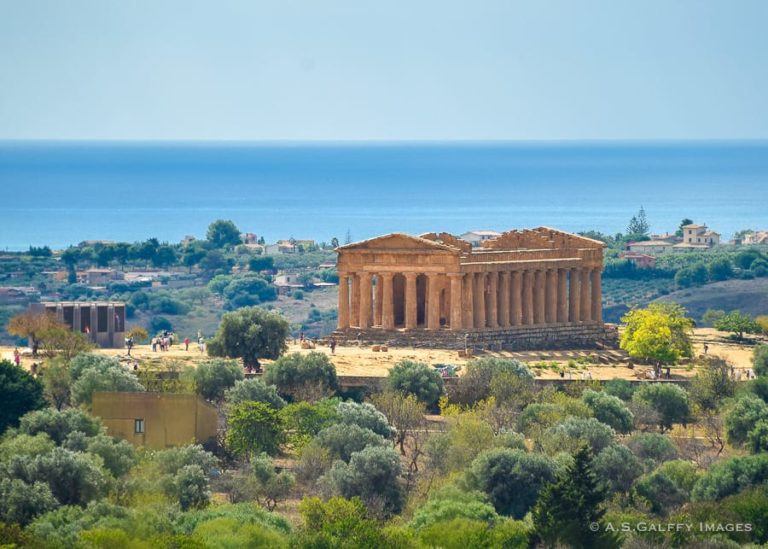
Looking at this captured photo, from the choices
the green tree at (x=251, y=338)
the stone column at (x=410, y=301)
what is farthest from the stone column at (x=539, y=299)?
the green tree at (x=251, y=338)

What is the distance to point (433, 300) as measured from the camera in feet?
373

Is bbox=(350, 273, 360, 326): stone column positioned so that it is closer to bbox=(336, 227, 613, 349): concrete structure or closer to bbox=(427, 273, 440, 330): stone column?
bbox=(336, 227, 613, 349): concrete structure

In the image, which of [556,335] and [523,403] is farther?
[556,335]

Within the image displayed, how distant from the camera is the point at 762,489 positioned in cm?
7756

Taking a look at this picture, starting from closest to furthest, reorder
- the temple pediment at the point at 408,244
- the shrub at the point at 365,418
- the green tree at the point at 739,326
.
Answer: the shrub at the point at 365,418 < the temple pediment at the point at 408,244 < the green tree at the point at 739,326

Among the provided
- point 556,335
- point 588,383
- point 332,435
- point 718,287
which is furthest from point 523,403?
point 718,287

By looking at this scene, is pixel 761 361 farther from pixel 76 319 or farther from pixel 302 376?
pixel 76 319

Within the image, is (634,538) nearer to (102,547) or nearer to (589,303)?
(102,547)

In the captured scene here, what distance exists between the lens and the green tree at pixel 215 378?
9575 cm

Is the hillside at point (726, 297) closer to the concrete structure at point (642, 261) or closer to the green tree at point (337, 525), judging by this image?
the concrete structure at point (642, 261)

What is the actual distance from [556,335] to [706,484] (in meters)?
37.8

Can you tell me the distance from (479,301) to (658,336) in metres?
8.48

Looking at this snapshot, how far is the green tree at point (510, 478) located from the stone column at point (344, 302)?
120 feet

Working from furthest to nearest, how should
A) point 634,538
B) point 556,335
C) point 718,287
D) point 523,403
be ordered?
point 718,287 → point 556,335 → point 523,403 → point 634,538
